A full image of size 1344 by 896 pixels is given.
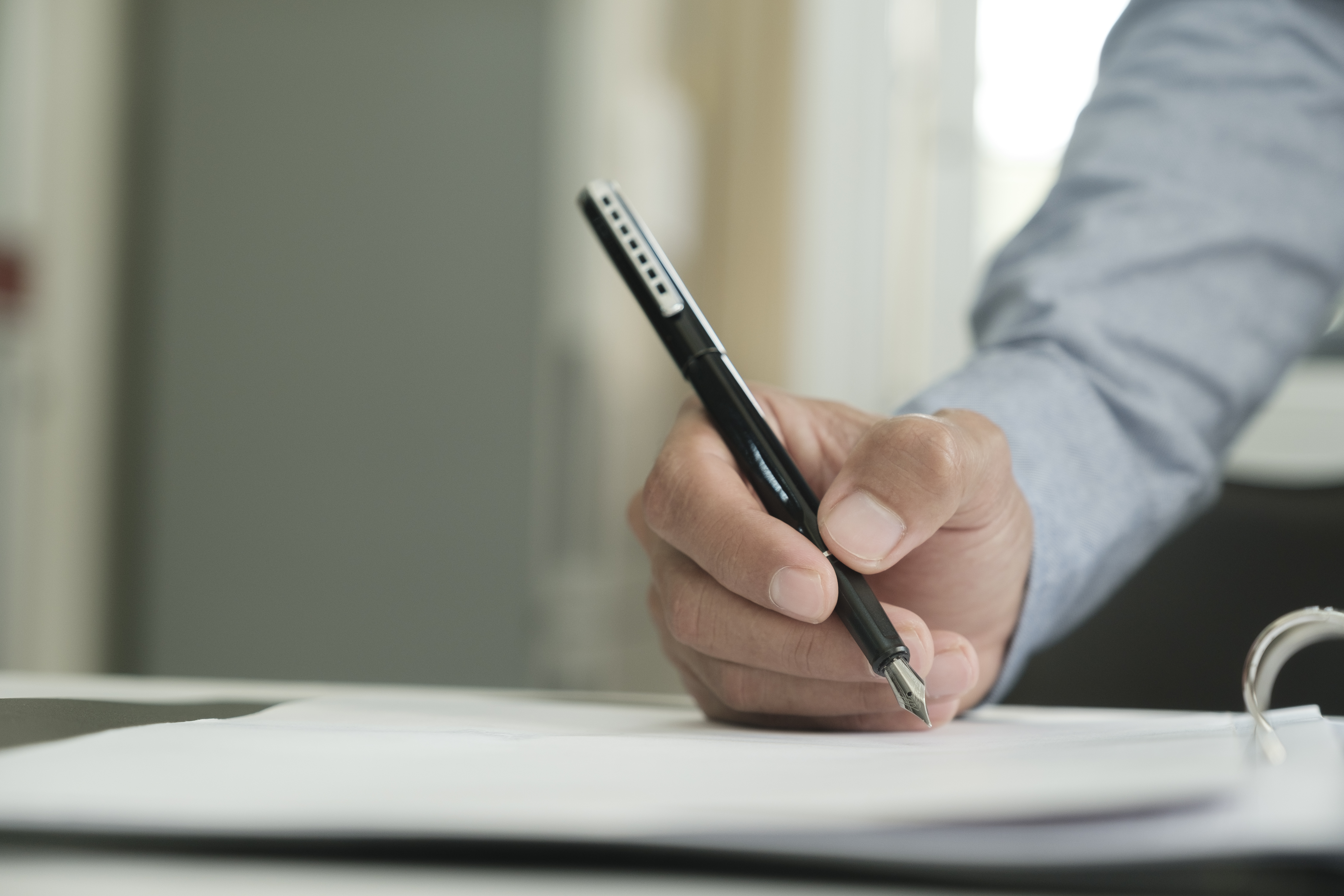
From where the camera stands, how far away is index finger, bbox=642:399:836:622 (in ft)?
1.17

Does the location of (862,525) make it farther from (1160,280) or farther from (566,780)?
(1160,280)

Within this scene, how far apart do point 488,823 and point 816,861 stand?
0.05m

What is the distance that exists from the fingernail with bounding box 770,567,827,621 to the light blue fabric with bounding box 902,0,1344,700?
181mm

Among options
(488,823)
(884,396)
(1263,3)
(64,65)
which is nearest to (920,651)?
(488,823)

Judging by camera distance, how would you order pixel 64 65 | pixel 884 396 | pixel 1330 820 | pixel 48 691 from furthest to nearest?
pixel 64 65 → pixel 884 396 → pixel 48 691 → pixel 1330 820

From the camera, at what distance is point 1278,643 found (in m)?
0.31

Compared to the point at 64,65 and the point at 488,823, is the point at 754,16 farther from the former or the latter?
the point at 488,823

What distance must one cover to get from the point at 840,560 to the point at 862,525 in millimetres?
16

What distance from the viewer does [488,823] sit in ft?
0.54

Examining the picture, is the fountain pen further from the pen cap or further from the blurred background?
the blurred background

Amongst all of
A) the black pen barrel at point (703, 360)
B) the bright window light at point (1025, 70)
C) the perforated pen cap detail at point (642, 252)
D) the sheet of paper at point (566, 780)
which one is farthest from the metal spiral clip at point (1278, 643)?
the bright window light at point (1025, 70)

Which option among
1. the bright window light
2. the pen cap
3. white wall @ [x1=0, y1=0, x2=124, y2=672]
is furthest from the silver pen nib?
white wall @ [x1=0, y1=0, x2=124, y2=672]

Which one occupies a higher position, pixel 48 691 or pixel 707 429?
pixel 707 429

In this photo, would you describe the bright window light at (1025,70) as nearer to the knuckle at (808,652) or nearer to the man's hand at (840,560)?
the man's hand at (840,560)
